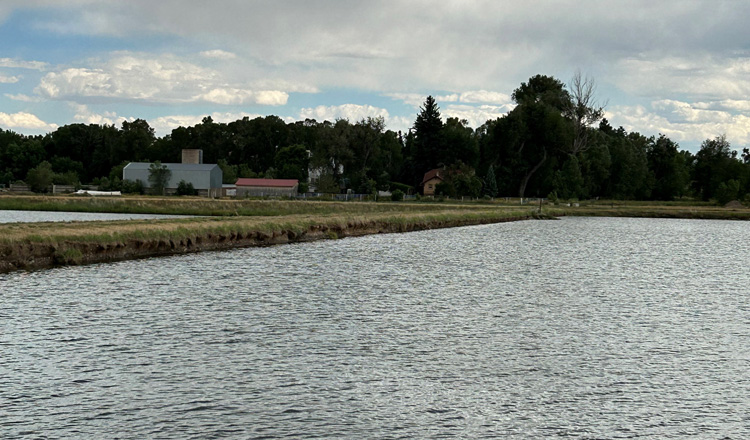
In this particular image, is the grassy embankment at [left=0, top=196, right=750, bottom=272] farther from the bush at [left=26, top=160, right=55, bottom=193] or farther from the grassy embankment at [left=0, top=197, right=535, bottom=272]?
the bush at [left=26, top=160, right=55, bottom=193]

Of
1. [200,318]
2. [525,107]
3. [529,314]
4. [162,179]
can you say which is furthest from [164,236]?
[525,107]

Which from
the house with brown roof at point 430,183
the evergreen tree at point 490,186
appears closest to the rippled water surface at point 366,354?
the evergreen tree at point 490,186

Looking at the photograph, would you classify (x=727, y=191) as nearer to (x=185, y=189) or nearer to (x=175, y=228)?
(x=185, y=189)

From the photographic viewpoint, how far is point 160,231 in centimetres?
4178

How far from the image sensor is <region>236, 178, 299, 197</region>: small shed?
138 meters

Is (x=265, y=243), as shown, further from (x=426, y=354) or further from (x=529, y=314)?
(x=426, y=354)

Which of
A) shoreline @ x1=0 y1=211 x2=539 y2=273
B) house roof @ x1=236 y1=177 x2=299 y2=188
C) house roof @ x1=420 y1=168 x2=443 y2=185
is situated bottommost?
shoreline @ x1=0 y1=211 x2=539 y2=273

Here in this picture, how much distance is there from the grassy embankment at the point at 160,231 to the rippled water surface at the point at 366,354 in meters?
2.56

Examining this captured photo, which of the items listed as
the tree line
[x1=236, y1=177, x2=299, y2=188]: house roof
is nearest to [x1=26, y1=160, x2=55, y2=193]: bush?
the tree line

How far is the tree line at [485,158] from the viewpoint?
13562cm

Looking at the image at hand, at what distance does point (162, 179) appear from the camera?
126438 millimetres

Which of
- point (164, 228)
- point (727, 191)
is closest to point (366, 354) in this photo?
point (164, 228)

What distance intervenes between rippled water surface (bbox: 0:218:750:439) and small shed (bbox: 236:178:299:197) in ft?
342

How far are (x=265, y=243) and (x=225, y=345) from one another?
30.5m
